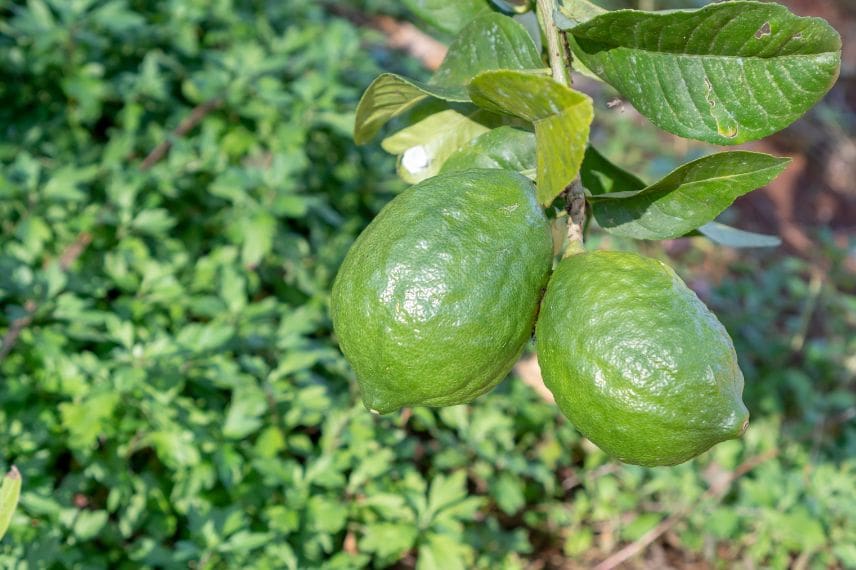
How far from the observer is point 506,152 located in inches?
34.6

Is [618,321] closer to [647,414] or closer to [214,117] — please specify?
[647,414]

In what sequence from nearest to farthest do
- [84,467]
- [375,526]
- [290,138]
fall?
[84,467] → [375,526] → [290,138]

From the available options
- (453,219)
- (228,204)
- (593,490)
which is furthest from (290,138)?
(453,219)

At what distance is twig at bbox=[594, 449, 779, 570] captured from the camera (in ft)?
7.06

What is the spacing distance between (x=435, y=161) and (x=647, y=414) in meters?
0.40

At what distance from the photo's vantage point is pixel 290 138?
2.23 meters

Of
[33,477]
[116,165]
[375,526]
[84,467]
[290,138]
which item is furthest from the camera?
[290,138]

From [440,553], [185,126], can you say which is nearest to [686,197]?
[440,553]

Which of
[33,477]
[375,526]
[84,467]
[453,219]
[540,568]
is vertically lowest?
[540,568]

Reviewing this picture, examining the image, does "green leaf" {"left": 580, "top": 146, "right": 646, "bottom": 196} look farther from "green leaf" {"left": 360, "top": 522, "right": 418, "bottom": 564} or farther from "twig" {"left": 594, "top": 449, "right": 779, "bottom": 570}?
"twig" {"left": 594, "top": 449, "right": 779, "bottom": 570}

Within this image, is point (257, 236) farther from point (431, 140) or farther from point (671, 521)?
point (671, 521)

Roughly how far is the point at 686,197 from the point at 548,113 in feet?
0.63

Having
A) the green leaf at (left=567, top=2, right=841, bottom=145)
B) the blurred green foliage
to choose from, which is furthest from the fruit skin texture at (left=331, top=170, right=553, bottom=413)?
the blurred green foliage

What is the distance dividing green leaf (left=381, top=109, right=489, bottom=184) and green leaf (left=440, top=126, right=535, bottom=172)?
6cm
